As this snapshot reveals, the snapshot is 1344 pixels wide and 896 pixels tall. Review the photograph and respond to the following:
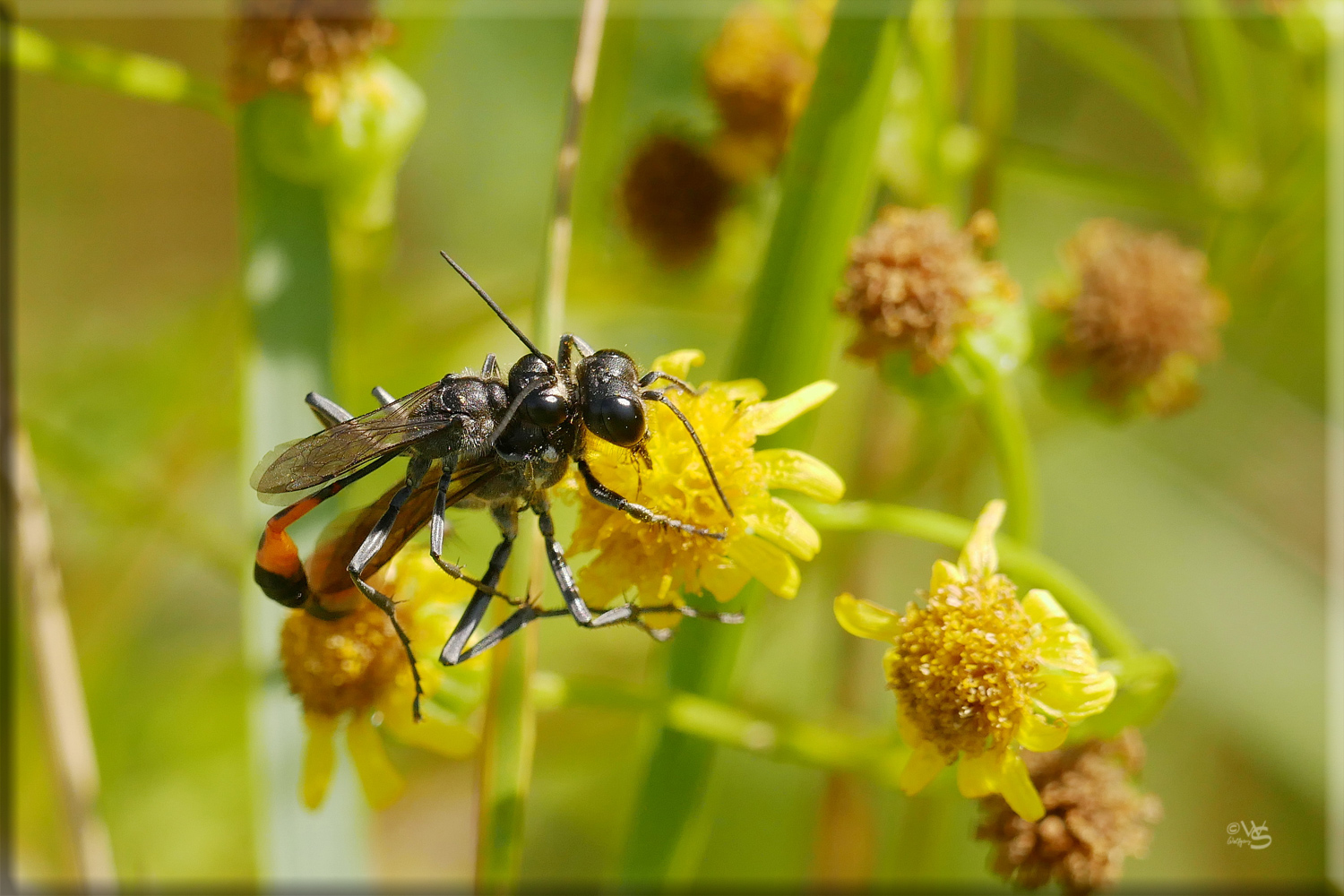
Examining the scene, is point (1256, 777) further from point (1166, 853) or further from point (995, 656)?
point (995, 656)

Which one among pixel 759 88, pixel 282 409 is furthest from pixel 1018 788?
pixel 759 88

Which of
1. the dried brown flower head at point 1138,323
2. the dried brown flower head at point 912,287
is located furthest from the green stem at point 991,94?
the dried brown flower head at point 912,287

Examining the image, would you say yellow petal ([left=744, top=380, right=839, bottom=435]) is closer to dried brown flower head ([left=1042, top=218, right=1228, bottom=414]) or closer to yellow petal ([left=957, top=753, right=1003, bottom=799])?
yellow petal ([left=957, top=753, right=1003, bottom=799])

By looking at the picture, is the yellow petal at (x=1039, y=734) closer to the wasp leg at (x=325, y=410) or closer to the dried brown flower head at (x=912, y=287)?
the dried brown flower head at (x=912, y=287)

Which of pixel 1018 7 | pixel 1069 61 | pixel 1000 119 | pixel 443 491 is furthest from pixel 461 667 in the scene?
pixel 1069 61

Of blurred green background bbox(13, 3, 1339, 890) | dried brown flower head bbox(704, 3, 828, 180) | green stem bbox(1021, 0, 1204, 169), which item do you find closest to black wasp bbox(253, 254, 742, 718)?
blurred green background bbox(13, 3, 1339, 890)

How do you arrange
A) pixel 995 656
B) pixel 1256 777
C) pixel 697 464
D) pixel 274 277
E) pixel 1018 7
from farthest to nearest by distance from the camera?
1. pixel 1256 777
2. pixel 1018 7
3. pixel 274 277
4. pixel 697 464
5. pixel 995 656
